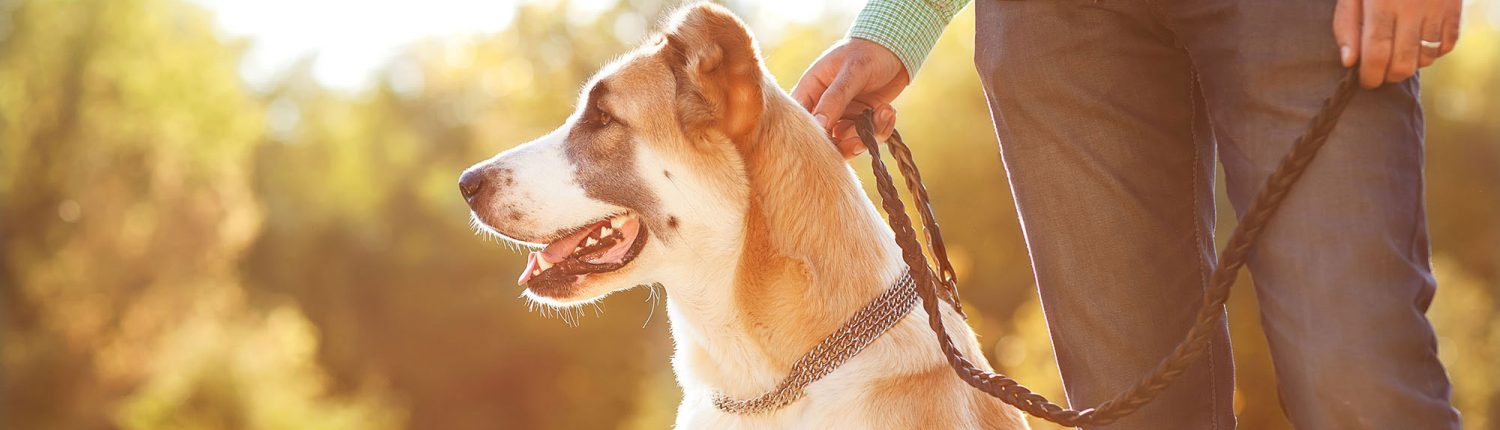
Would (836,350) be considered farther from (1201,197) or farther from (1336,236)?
(1336,236)

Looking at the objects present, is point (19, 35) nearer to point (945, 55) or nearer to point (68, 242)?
point (68, 242)

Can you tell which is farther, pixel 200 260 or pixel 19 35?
pixel 200 260

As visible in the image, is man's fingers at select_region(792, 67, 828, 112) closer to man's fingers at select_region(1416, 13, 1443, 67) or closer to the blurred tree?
man's fingers at select_region(1416, 13, 1443, 67)

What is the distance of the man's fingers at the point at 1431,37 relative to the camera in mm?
1974

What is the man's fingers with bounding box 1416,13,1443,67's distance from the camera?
1974mm

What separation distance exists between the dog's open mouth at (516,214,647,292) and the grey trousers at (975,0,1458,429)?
3.64 feet

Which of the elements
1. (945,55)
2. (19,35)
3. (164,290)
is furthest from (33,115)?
(945,55)

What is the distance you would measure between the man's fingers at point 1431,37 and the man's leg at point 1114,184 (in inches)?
20.9

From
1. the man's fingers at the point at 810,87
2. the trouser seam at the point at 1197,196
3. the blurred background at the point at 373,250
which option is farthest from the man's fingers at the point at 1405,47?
the blurred background at the point at 373,250

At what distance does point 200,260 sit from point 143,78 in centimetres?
326

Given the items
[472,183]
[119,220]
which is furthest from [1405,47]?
[119,220]

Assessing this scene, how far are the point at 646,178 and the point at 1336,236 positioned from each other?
1.86 metres

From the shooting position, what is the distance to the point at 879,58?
3.13m

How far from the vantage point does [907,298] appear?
3043 mm
